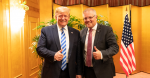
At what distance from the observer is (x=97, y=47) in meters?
1.98

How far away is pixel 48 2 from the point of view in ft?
14.8

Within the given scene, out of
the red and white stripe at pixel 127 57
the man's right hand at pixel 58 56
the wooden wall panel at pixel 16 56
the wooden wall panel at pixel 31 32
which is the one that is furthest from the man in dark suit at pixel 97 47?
the wooden wall panel at pixel 31 32

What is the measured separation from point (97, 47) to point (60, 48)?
558mm

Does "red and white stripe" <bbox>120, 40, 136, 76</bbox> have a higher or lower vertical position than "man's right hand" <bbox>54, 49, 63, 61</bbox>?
lower

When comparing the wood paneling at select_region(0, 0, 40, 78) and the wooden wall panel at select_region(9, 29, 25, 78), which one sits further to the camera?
the wooden wall panel at select_region(9, 29, 25, 78)

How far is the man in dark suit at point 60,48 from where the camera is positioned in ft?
5.91

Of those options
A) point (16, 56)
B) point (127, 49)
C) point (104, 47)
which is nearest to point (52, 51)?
point (104, 47)

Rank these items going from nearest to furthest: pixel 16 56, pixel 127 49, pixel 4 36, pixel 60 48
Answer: pixel 60 48
pixel 4 36
pixel 16 56
pixel 127 49

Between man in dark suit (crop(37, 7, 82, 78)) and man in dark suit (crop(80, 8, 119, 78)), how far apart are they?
20 cm

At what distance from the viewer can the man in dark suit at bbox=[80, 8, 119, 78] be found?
1.96 meters

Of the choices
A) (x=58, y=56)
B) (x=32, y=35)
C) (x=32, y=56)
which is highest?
(x=32, y=35)

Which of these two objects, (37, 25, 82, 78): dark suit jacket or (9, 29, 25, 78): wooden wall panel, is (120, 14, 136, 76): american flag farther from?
(9, 29, 25, 78): wooden wall panel

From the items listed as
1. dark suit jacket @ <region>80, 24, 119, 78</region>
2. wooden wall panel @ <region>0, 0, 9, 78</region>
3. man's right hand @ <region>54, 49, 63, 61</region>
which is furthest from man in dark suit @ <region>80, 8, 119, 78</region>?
wooden wall panel @ <region>0, 0, 9, 78</region>

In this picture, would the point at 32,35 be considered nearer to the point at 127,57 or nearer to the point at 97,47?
the point at 97,47
